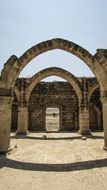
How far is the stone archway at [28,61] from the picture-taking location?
7.89 meters

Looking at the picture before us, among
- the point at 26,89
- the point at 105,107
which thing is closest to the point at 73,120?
the point at 26,89

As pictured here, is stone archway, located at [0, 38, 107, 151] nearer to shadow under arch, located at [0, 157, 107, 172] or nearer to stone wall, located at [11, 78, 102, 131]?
shadow under arch, located at [0, 157, 107, 172]

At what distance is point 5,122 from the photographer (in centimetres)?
786

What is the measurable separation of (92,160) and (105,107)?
265cm

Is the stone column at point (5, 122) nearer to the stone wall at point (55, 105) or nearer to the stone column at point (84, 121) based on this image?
the stone column at point (84, 121)

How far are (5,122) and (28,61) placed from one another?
2.91m

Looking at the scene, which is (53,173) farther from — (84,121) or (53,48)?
(84,121)

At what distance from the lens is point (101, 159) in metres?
6.59

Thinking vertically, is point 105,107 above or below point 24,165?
above

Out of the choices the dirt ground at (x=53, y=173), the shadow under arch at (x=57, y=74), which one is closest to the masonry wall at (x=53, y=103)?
the shadow under arch at (x=57, y=74)

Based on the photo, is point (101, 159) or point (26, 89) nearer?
point (101, 159)

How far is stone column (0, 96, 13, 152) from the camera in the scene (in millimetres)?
7664

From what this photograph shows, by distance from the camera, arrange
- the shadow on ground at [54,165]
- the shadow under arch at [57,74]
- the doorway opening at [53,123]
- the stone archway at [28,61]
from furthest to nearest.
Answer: the doorway opening at [53,123] < the shadow under arch at [57,74] < the stone archway at [28,61] < the shadow on ground at [54,165]

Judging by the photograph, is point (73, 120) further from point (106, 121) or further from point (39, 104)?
point (106, 121)
